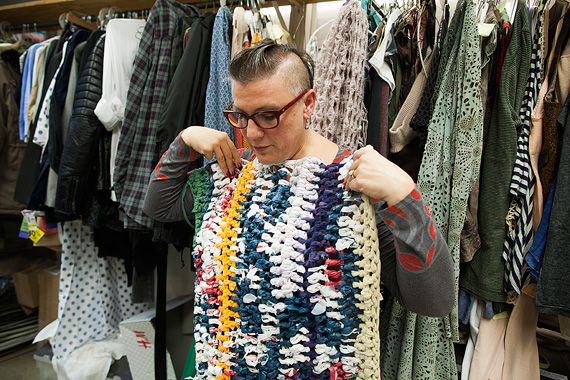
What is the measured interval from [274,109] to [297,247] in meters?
0.30

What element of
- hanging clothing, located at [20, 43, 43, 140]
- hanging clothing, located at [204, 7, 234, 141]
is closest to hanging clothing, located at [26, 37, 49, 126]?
hanging clothing, located at [20, 43, 43, 140]

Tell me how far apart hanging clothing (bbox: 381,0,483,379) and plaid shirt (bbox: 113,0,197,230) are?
1.02 m

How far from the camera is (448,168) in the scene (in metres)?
1.11

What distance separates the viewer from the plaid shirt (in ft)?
4.53

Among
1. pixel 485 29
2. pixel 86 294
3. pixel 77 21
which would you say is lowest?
pixel 86 294

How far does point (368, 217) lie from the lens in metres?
0.71

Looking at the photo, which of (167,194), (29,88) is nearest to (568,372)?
(167,194)

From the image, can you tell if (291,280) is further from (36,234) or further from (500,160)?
(36,234)

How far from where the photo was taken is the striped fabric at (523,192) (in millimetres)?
1069

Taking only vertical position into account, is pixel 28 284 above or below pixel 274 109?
below

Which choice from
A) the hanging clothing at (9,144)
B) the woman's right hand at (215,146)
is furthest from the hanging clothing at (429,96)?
the hanging clothing at (9,144)

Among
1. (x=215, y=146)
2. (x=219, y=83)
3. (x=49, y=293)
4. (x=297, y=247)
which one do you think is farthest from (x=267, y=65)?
(x=49, y=293)

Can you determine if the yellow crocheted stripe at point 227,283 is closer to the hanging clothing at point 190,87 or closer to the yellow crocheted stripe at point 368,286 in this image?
the yellow crocheted stripe at point 368,286

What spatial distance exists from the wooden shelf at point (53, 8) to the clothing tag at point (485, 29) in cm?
81
